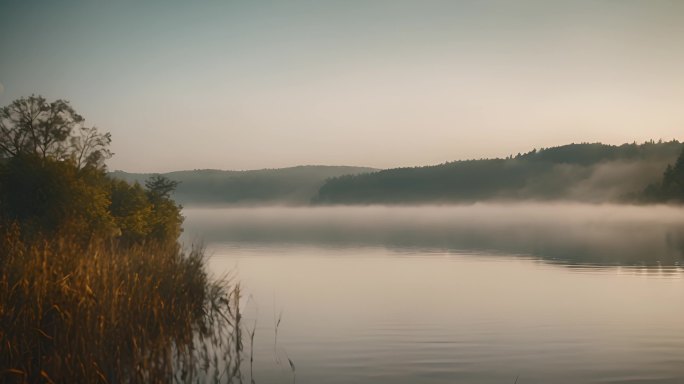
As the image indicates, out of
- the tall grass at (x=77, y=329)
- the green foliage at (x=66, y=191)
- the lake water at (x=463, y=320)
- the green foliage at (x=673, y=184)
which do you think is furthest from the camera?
the green foliage at (x=673, y=184)

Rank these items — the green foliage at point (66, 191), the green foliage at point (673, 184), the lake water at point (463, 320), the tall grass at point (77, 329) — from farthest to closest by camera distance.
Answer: the green foliage at point (673, 184)
the green foliage at point (66, 191)
the lake water at point (463, 320)
the tall grass at point (77, 329)

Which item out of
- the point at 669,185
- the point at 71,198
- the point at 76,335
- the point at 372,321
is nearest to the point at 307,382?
the point at 76,335

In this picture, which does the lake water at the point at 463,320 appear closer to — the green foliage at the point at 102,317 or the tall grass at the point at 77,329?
the green foliage at the point at 102,317

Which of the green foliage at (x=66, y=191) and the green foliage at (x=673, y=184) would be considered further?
the green foliage at (x=673, y=184)

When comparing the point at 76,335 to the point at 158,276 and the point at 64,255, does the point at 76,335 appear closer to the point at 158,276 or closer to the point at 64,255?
the point at 64,255

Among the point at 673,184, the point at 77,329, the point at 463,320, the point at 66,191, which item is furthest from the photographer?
the point at 673,184

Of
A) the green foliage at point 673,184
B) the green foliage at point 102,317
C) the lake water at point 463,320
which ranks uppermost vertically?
the green foliage at point 673,184

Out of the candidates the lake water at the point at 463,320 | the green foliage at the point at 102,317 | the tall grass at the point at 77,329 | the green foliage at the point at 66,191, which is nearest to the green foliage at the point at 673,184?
the lake water at the point at 463,320

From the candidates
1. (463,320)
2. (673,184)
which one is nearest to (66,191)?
(463,320)

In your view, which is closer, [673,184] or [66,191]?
[66,191]

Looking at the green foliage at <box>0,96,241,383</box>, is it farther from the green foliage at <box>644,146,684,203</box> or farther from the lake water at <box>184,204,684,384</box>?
the green foliage at <box>644,146,684,203</box>

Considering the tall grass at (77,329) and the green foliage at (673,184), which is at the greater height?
the green foliage at (673,184)

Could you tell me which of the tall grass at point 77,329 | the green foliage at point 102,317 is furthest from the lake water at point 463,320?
the tall grass at point 77,329

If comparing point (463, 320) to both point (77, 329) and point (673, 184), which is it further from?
point (673, 184)
